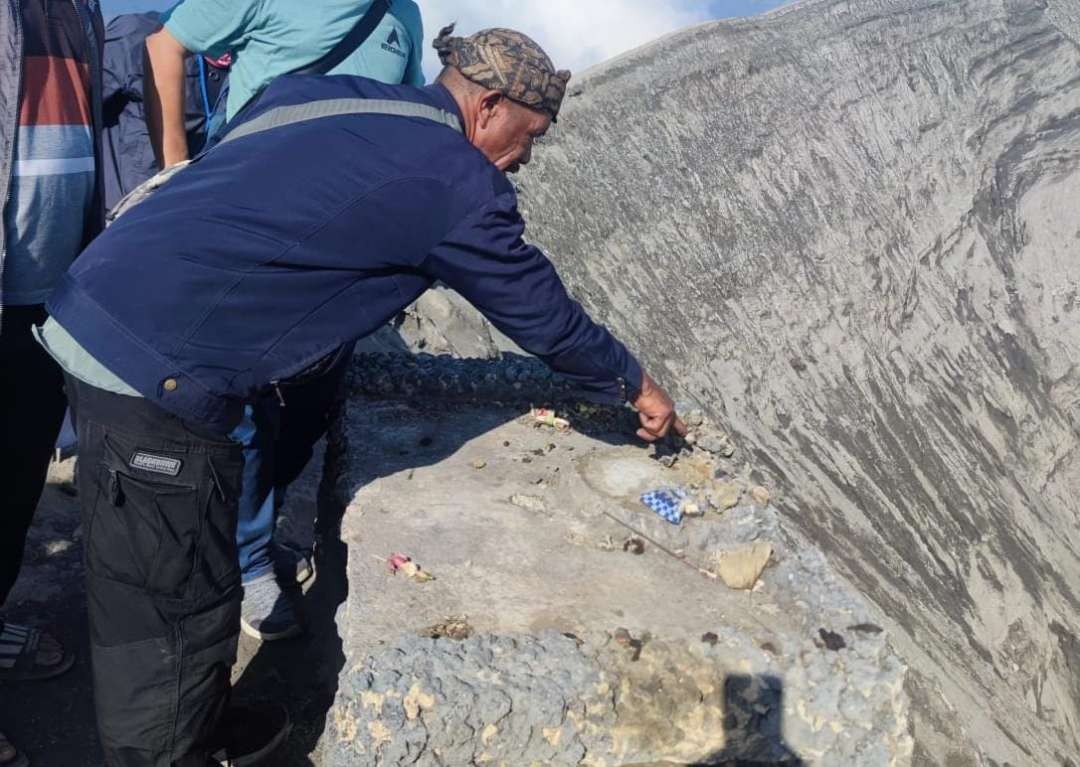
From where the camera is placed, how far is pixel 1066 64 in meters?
22.2

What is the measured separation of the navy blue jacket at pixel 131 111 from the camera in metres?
4.43

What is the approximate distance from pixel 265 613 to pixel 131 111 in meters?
2.48

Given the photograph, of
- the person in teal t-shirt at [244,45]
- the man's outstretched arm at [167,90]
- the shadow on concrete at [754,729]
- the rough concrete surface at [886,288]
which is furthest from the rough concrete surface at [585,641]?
the rough concrete surface at [886,288]

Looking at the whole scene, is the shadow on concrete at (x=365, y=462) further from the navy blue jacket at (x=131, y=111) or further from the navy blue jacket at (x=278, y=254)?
the navy blue jacket at (x=131, y=111)

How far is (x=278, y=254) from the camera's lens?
2.35m

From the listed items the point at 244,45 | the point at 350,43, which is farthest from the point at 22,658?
the point at 350,43

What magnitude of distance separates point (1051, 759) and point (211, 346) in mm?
7222

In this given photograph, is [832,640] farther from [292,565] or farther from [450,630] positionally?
[292,565]

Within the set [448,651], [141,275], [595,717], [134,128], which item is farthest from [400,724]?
[134,128]

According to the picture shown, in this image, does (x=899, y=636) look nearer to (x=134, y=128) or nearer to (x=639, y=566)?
(x=639, y=566)

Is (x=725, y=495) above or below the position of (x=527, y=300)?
below

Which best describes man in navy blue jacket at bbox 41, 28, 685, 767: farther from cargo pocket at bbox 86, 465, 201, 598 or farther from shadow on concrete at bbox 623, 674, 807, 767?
shadow on concrete at bbox 623, 674, 807, 767

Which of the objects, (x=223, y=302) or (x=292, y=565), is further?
(x=292, y=565)

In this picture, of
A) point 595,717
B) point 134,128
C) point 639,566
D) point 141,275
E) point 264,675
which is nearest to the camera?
point 141,275
